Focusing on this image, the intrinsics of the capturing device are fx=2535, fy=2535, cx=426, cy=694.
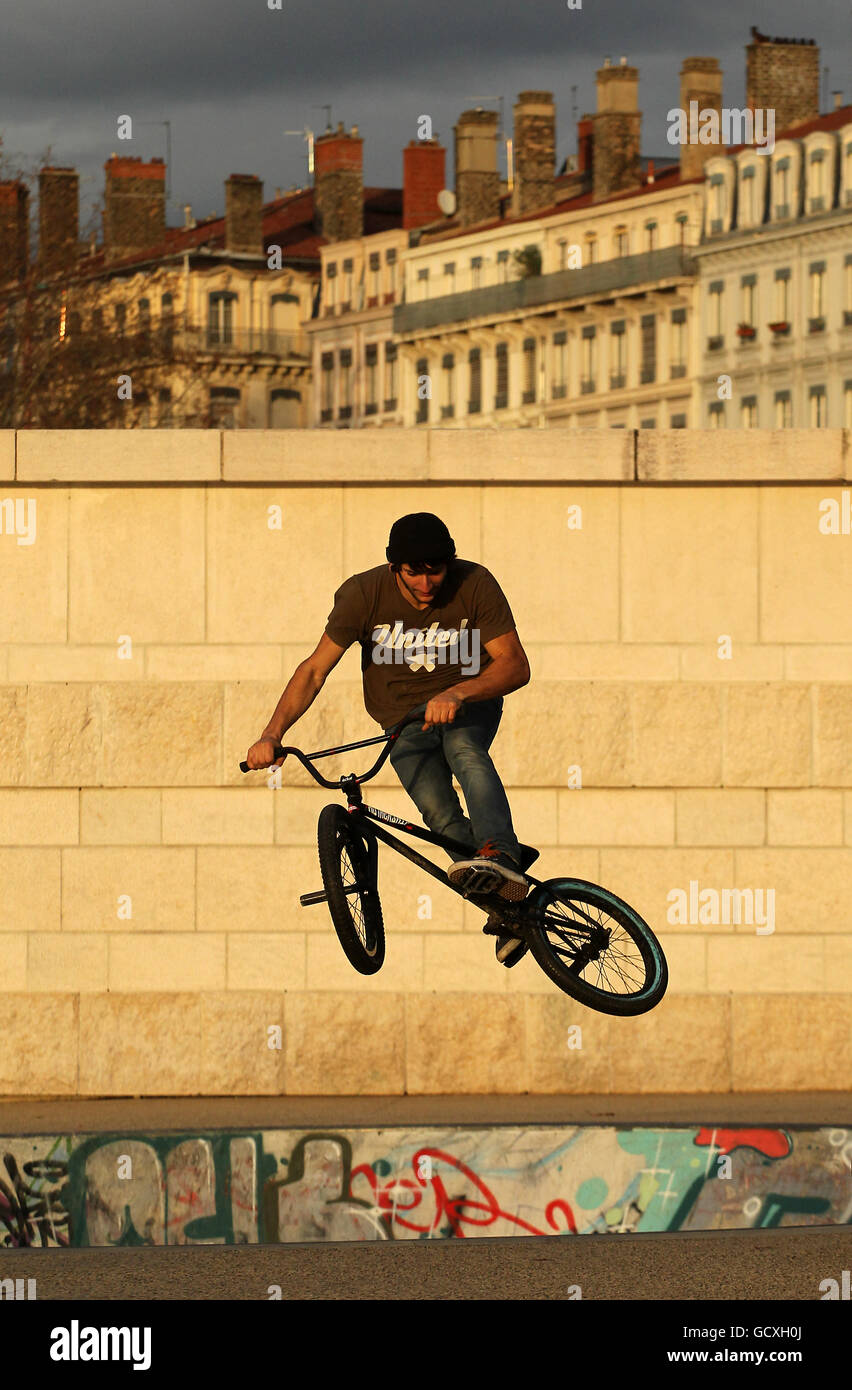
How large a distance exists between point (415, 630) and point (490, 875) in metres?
1.51

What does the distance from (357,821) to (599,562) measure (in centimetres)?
554

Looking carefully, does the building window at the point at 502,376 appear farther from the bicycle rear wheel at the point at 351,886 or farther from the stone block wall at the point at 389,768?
the bicycle rear wheel at the point at 351,886

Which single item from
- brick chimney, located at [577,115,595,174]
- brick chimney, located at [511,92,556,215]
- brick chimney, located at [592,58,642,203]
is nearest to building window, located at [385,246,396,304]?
brick chimney, located at [511,92,556,215]

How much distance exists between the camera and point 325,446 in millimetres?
19250

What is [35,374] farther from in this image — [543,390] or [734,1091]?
[543,390]

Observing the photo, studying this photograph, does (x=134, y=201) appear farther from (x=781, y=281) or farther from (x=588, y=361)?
(x=781, y=281)

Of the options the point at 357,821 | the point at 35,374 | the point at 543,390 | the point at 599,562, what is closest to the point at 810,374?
the point at 543,390

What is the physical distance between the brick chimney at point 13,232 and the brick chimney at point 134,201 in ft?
178

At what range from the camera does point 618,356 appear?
98375mm

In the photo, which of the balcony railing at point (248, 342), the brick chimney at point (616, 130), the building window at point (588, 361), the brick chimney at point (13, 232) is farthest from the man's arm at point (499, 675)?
the balcony railing at point (248, 342)

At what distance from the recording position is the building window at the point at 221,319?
117562 mm

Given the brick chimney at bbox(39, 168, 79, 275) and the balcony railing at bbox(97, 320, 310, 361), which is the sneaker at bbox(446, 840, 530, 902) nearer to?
the brick chimney at bbox(39, 168, 79, 275)

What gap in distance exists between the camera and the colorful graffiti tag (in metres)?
17.3

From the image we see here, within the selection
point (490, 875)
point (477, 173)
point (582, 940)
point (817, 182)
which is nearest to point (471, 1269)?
point (582, 940)
